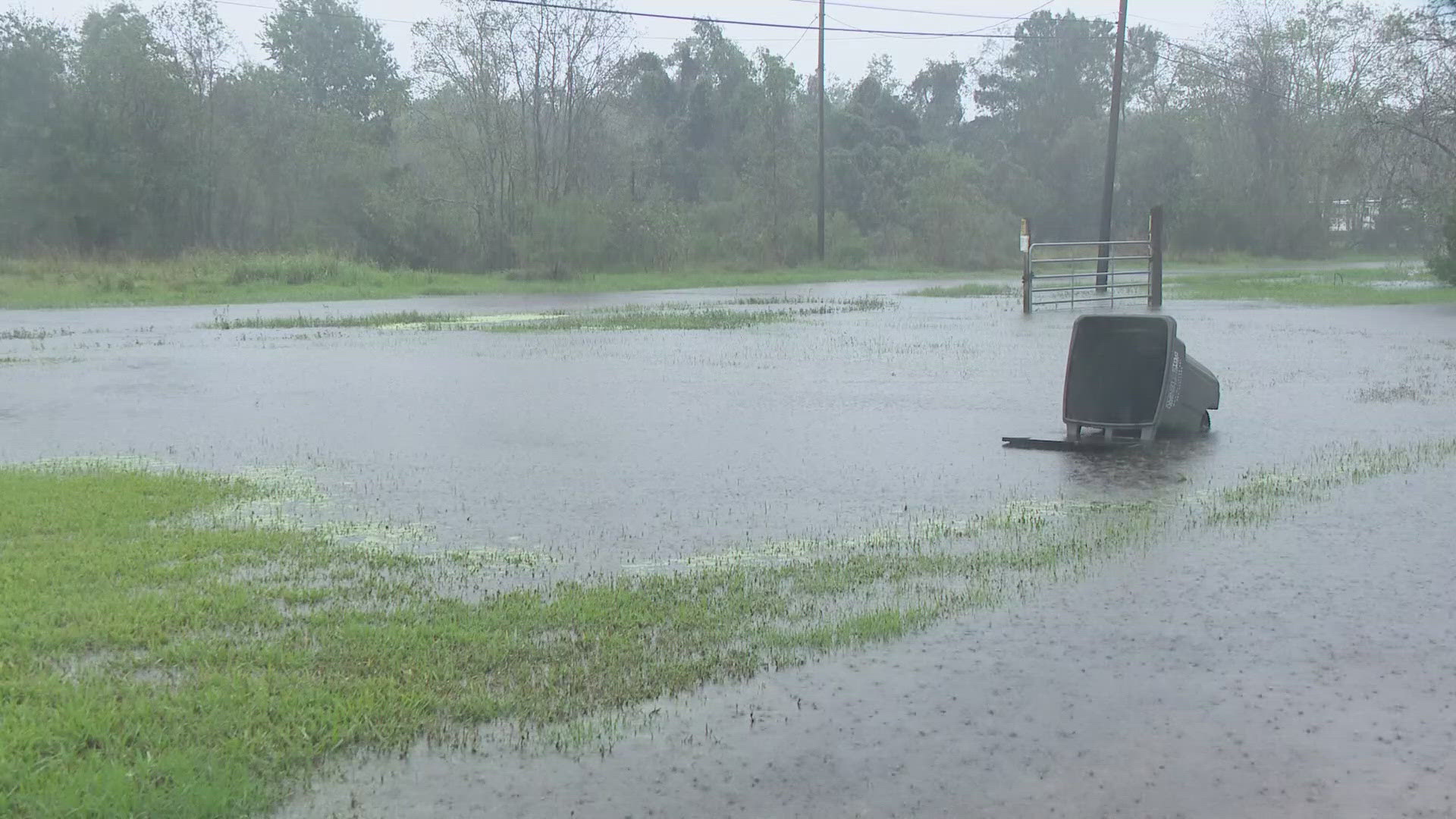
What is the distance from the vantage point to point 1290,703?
517cm

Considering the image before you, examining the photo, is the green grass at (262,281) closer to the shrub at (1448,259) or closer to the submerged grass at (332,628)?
the shrub at (1448,259)

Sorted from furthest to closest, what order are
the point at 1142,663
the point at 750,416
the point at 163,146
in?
the point at 163,146
the point at 750,416
the point at 1142,663

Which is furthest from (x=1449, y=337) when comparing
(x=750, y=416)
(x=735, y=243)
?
(x=735, y=243)

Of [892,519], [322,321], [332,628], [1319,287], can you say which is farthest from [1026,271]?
[332,628]

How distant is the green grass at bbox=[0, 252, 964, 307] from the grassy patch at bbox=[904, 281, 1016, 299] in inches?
274

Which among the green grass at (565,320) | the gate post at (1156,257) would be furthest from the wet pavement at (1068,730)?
the gate post at (1156,257)

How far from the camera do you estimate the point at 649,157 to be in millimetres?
74188

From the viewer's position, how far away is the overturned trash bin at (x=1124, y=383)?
11367 millimetres

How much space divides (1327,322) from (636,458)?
60.6ft

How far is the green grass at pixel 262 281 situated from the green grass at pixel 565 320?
24.8ft

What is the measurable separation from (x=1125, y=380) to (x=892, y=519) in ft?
13.3

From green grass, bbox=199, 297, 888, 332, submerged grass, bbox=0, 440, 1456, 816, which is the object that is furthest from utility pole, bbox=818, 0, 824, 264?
submerged grass, bbox=0, 440, 1456, 816

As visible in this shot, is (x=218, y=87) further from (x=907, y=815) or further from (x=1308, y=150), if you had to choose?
(x=907, y=815)

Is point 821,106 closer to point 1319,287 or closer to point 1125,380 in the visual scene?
point 1319,287
